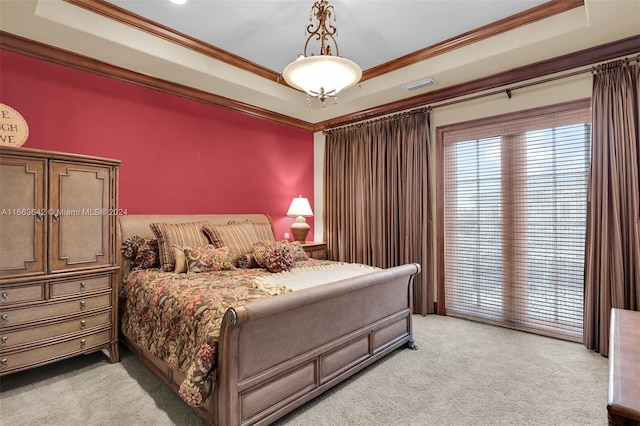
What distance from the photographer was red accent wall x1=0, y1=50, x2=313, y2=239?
9.40 ft

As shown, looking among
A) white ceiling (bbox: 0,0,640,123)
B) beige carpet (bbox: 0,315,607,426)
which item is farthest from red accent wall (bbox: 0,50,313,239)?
beige carpet (bbox: 0,315,607,426)

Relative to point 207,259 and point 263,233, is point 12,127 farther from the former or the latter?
point 263,233

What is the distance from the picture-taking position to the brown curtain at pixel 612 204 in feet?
8.82

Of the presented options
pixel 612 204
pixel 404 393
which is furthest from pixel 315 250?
pixel 612 204

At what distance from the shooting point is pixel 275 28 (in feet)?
9.89

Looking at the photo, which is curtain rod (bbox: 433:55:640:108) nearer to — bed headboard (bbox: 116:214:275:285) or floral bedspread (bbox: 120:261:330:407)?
floral bedspread (bbox: 120:261:330:407)

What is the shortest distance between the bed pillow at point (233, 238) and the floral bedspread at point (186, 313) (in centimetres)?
47

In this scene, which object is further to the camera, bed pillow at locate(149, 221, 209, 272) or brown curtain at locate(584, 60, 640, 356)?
bed pillow at locate(149, 221, 209, 272)

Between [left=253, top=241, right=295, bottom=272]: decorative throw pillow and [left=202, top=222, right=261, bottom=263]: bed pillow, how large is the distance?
183 millimetres

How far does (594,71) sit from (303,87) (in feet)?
8.46

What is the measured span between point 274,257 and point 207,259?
2.01 feet

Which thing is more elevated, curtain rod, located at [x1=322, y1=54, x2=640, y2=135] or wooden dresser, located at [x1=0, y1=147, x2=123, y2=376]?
curtain rod, located at [x1=322, y1=54, x2=640, y2=135]

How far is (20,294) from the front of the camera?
88.8 inches

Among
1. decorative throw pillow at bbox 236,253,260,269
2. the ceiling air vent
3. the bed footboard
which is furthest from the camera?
the ceiling air vent
